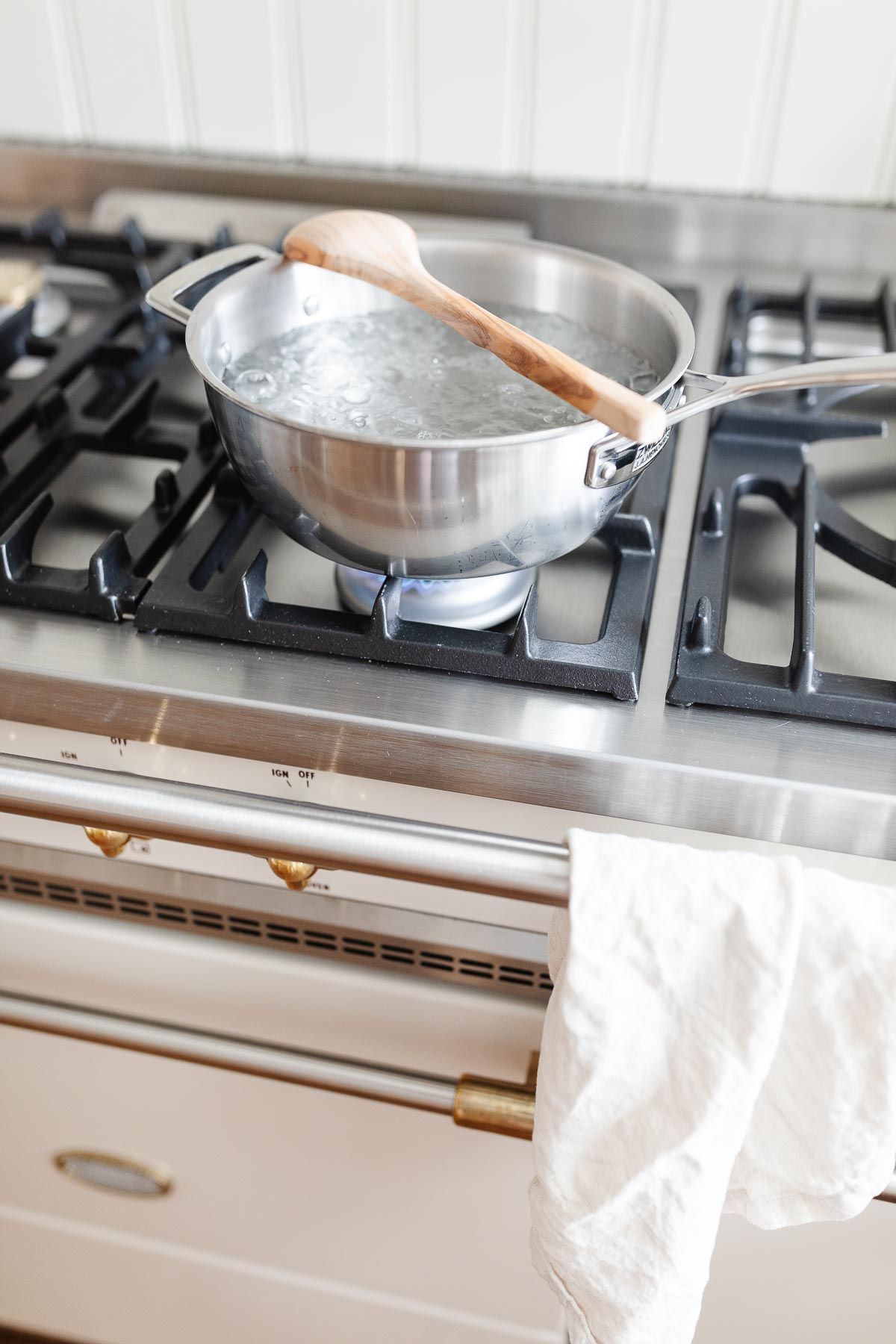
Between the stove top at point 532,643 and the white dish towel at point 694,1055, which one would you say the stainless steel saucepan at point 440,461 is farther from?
the white dish towel at point 694,1055

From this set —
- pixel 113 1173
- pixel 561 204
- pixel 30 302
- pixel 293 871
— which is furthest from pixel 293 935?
pixel 561 204

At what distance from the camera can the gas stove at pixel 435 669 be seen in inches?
20.8

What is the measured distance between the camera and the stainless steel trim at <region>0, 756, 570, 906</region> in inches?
19.1

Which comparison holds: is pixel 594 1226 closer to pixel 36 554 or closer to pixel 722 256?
pixel 36 554

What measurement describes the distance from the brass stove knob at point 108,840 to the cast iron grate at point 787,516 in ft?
1.02

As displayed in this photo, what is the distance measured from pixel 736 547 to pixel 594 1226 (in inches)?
15.2

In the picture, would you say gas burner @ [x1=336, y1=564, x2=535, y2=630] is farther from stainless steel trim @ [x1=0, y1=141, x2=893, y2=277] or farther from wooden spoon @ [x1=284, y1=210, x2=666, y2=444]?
stainless steel trim @ [x1=0, y1=141, x2=893, y2=277]

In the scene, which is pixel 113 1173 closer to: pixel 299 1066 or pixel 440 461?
pixel 299 1066

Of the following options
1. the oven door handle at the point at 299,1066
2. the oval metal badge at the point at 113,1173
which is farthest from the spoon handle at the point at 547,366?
the oval metal badge at the point at 113,1173

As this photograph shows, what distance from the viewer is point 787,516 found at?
693 mm

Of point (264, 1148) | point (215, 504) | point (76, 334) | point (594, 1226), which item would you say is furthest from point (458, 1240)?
point (76, 334)

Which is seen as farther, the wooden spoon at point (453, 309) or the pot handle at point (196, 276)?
the pot handle at point (196, 276)

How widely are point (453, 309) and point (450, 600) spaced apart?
15 cm

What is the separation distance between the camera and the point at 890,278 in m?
0.90
